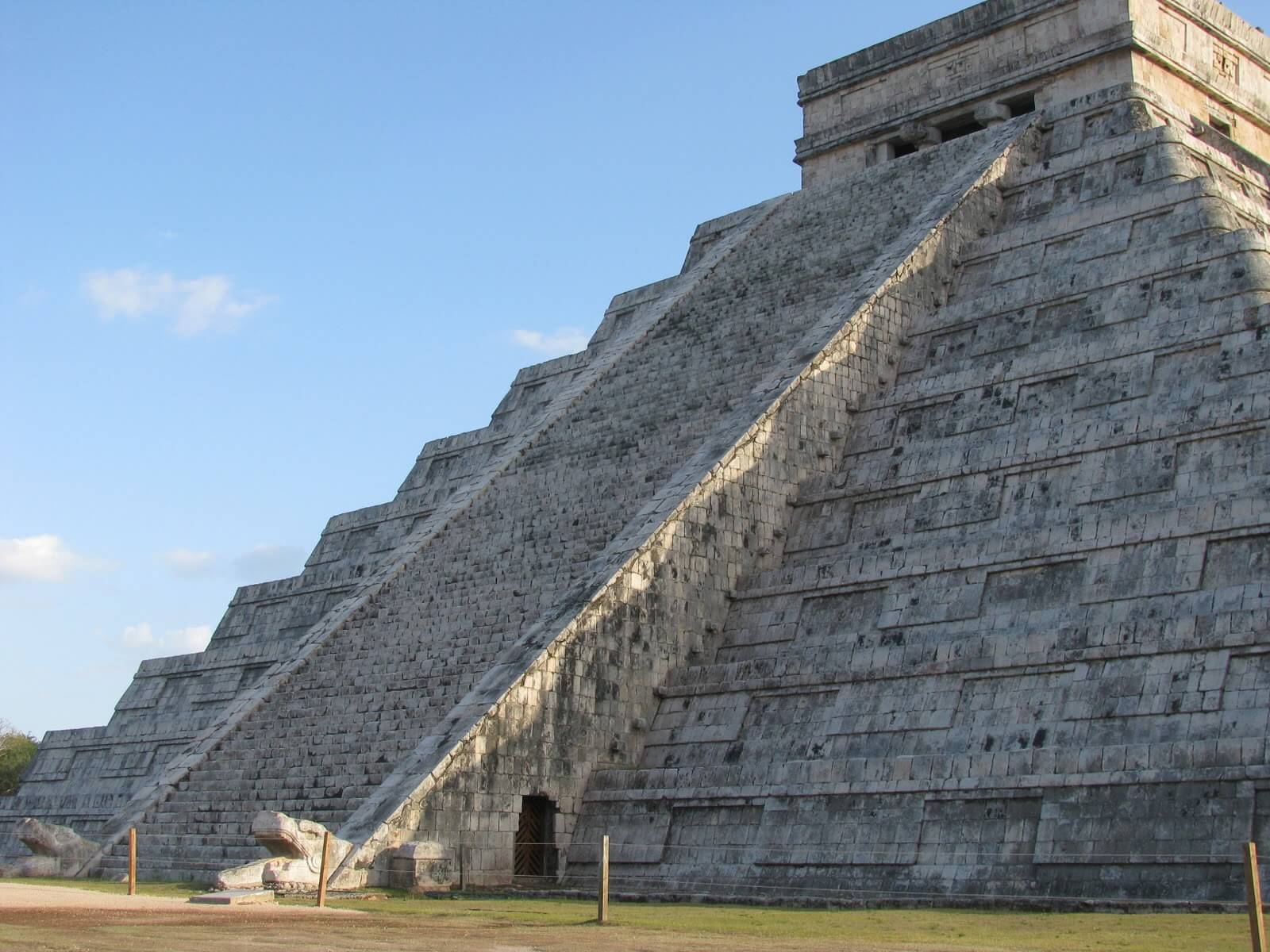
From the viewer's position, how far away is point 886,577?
1396 centimetres

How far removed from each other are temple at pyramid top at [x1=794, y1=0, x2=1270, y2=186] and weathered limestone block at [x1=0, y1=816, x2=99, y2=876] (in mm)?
14362

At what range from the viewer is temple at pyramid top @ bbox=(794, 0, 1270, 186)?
2034 centimetres

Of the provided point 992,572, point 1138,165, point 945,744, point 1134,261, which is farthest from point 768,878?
point 1138,165

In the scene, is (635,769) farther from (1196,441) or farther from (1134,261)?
(1134,261)

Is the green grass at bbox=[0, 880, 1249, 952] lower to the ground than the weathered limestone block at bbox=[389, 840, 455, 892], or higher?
lower

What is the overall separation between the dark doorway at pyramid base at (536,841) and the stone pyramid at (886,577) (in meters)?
0.03

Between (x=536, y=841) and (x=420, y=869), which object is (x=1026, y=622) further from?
(x=420, y=869)

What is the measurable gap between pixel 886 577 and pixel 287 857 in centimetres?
570

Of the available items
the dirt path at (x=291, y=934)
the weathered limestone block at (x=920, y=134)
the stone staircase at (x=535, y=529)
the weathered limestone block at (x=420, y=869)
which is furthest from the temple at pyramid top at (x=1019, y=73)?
the dirt path at (x=291, y=934)

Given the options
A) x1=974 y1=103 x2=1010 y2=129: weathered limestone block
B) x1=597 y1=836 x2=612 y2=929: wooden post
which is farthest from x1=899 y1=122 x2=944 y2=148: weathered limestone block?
x1=597 y1=836 x2=612 y2=929: wooden post

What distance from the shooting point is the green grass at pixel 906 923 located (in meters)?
8.26

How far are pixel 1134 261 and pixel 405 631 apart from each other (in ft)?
28.5

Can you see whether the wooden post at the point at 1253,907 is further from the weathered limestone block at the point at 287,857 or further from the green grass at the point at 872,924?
the weathered limestone block at the point at 287,857

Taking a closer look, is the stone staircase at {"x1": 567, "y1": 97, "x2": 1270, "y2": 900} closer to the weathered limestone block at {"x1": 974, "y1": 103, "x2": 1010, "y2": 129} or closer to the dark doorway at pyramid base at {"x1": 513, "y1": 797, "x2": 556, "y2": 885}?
the dark doorway at pyramid base at {"x1": 513, "y1": 797, "x2": 556, "y2": 885}
